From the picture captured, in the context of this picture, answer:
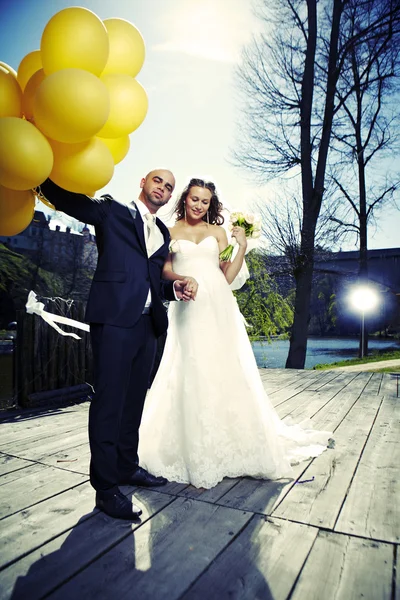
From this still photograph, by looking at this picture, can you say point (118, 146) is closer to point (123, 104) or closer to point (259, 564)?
point (123, 104)

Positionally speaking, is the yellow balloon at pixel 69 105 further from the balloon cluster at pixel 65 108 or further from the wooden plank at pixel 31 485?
the wooden plank at pixel 31 485

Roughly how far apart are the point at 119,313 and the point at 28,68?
1.25 meters

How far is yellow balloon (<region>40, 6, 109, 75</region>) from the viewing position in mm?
1652

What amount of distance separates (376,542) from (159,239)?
193cm

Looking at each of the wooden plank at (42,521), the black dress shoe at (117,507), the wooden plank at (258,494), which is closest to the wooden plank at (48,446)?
the wooden plank at (42,521)

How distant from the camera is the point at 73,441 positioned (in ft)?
11.1

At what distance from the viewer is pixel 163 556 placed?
1675mm

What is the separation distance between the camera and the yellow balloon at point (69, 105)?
1546 millimetres

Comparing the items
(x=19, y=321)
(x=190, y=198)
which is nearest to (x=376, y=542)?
(x=190, y=198)

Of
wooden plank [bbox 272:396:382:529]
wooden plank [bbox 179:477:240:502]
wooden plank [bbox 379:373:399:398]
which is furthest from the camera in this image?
wooden plank [bbox 379:373:399:398]

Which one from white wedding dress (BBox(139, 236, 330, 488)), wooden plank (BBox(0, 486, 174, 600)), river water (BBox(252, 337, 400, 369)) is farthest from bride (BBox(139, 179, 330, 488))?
river water (BBox(252, 337, 400, 369))

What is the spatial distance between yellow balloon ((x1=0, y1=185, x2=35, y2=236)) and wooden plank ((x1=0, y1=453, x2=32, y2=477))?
1755 millimetres

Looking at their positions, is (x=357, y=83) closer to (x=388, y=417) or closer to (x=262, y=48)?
(x=262, y=48)

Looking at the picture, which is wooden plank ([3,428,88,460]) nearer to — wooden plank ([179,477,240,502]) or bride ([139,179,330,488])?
bride ([139,179,330,488])
